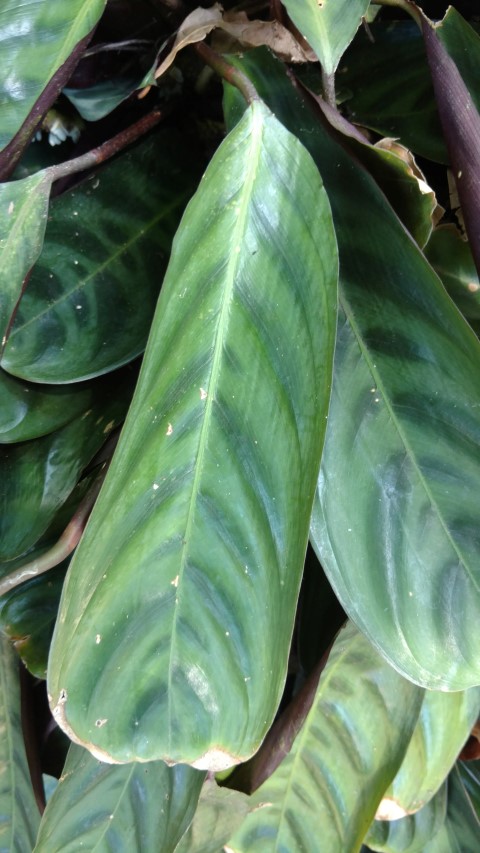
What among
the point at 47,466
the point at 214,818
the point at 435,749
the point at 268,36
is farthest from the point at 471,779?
the point at 268,36

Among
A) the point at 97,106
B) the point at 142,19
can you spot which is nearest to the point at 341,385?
the point at 97,106

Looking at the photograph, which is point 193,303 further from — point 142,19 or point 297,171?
point 142,19

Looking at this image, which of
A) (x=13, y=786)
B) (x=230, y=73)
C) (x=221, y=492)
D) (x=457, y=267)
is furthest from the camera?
(x=13, y=786)

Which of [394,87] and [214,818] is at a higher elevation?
[394,87]

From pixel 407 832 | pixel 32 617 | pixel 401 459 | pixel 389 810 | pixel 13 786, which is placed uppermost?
pixel 401 459

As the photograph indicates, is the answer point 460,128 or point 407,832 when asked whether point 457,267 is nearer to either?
point 460,128

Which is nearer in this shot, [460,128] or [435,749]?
[460,128]

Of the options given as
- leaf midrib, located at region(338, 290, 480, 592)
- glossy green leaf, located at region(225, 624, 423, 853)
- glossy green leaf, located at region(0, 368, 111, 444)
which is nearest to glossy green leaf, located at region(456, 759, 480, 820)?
glossy green leaf, located at region(225, 624, 423, 853)
